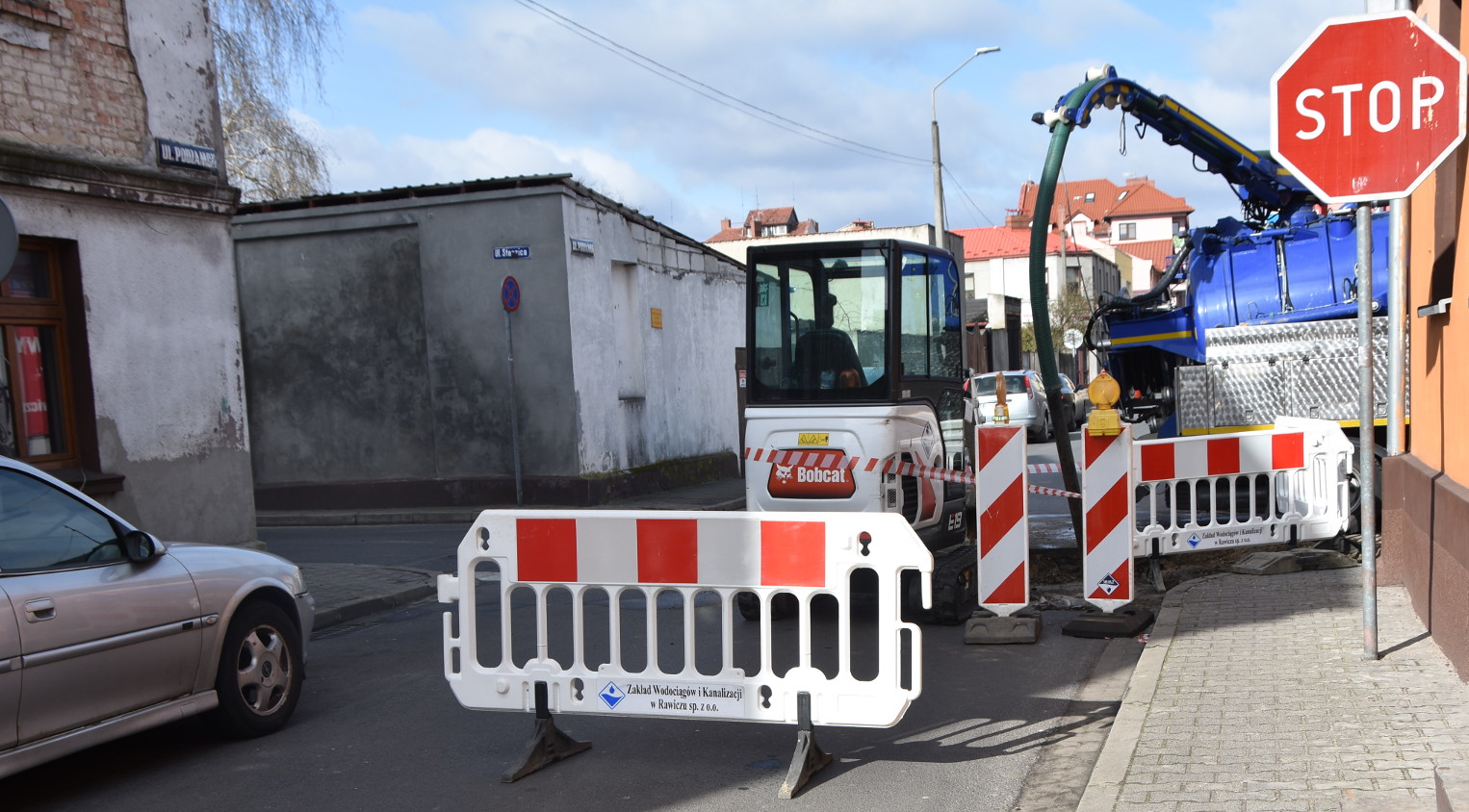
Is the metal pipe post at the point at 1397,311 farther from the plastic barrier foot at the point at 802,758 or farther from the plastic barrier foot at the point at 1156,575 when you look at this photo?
the plastic barrier foot at the point at 802,758

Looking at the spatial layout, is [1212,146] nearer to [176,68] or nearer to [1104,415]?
[1104,415]

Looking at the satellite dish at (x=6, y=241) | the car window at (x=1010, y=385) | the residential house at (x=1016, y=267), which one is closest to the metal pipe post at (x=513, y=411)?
the satellite dish at (x=6, y=241)

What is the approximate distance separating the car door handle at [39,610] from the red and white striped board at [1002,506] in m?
4.99

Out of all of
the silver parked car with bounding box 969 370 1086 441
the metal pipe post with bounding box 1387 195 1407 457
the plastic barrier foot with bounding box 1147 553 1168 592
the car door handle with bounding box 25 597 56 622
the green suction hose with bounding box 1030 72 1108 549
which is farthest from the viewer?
the silver parked car with bounding box 969 370 1086 441

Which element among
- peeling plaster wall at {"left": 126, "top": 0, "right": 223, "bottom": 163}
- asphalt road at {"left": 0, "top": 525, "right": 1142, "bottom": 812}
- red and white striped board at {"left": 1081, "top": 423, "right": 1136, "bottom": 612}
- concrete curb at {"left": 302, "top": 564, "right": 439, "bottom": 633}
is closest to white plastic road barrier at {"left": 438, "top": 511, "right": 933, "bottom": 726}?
asphalt road at {"left": 0, "top": 525, "right": 1142, "bottom": 812}

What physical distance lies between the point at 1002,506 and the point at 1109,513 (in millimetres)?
661

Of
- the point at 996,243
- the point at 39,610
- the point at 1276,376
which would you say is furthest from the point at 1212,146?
the point at 996,243

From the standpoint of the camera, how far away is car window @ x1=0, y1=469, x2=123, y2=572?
5047 mm

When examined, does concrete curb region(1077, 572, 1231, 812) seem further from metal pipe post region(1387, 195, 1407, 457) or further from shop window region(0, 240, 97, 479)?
shop window region(0, 240, 97, 479)

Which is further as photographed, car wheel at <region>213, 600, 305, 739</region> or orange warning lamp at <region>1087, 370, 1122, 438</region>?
orange warning lamp at <region>1087, 370, 1122, 438</region>

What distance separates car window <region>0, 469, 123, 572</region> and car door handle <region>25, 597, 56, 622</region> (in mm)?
180

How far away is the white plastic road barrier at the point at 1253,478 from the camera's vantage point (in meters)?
8.81

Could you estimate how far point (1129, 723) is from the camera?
5250 millimetres

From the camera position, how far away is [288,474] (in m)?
18.5
